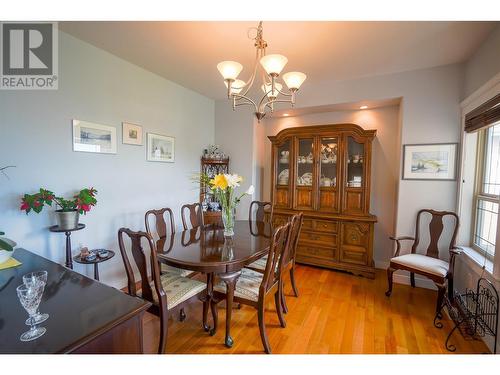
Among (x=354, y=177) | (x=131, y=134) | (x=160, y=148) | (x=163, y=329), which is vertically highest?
(x=131, y=134)

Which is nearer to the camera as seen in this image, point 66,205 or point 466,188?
point 66,205

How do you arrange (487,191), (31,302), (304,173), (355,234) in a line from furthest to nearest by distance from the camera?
(304,173)
(355,234)
(487,191)
(31,302)

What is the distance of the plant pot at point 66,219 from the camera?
192 centimetres

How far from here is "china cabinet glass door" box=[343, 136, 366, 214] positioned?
3.10 m

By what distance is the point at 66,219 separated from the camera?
1.93 metres

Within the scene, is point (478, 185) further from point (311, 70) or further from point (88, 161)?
point (88, 161)

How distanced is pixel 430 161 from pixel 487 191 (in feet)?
1.96

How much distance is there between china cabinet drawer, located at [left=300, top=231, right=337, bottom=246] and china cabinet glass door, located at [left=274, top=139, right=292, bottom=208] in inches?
20.5

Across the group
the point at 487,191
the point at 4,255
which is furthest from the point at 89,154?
the point at 487,191

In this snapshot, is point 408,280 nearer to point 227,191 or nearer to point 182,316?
point 227,191

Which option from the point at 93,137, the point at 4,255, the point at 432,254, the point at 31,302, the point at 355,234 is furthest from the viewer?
the point at 355,234
